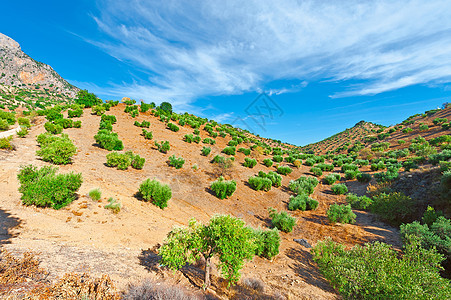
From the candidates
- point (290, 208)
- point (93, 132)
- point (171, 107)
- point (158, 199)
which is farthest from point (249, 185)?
point (171, 107)

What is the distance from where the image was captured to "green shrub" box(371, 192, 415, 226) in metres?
9.84

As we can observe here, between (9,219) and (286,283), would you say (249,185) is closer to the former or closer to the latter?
(286,283)

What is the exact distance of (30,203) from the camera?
661 centimetres

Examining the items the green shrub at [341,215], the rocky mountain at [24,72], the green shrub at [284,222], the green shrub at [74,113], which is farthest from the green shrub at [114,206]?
the rocky mountain at [24,72]

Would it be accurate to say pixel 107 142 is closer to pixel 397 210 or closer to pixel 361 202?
pixel 361 202

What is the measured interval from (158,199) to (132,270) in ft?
17.0

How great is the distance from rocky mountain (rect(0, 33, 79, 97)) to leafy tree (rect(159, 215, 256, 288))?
111876mm

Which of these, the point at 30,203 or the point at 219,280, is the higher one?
the point at 30,203

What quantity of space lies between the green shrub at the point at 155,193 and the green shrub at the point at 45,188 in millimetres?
2875

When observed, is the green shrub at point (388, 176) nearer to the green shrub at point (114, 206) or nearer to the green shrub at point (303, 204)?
the green shrub at point (303, 204)

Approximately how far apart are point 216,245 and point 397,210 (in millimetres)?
11741

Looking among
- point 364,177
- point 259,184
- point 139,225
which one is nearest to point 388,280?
point 139,225

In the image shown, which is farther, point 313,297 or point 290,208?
point 290,208

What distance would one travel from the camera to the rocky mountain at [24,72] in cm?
7612
